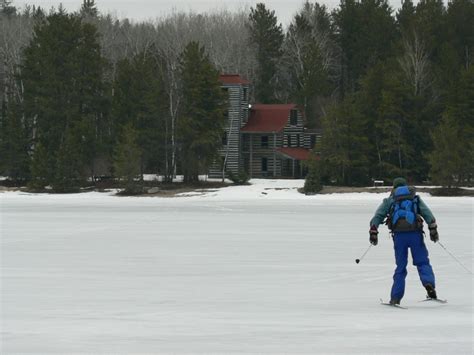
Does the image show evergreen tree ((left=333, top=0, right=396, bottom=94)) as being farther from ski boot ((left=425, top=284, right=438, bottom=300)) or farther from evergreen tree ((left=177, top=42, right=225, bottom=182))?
ski boot ((left=425, top=284, right=438, bottom=300))

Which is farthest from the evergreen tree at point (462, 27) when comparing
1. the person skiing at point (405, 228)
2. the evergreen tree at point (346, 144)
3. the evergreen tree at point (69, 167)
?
the person skiing at point (405, 228)

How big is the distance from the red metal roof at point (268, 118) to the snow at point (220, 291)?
149 feet

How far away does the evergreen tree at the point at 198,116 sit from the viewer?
69.4 metres

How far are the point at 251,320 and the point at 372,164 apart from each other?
182ft

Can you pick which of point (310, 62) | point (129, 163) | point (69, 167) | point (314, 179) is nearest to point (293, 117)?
point (310, 62)

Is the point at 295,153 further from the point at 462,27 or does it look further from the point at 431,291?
the point at 431,291

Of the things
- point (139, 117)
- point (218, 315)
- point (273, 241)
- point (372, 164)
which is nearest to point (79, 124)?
point (139, 117)

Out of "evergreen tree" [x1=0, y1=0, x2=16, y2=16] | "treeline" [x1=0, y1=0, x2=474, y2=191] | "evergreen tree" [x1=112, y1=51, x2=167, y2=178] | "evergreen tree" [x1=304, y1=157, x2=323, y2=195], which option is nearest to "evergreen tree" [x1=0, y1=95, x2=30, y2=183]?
"treeline" [x1=0, y1=0, x2=474, y2=191]

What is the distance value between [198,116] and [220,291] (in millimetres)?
55573

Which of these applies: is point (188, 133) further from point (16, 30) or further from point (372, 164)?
point (16, 30)

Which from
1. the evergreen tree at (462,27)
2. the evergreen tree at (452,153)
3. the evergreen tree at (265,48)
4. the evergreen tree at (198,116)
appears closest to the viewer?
the evergreen tree at (452,153)

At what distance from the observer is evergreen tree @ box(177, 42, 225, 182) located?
69375 millimetres

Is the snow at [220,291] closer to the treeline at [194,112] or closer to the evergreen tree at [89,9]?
the treeline at [194,112]

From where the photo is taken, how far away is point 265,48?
97.1 metres
